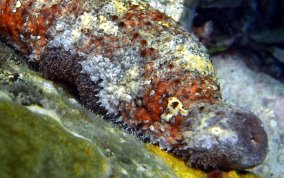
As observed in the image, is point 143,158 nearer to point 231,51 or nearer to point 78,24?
point 78,24

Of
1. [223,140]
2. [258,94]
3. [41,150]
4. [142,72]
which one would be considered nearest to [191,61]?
[142,72]

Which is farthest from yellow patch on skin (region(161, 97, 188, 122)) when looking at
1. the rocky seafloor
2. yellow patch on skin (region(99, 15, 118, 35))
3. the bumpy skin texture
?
yellow patch on skin (region(99, 15, 118, 35))

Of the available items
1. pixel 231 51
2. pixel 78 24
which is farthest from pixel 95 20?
pixel 231 51

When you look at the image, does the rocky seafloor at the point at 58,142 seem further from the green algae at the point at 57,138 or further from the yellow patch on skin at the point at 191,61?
the yellow patch on skin at the point at 191,61

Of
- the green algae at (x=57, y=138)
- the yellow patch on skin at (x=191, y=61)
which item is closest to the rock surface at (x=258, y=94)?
the yellow patch on skin at (x=191, y=61)

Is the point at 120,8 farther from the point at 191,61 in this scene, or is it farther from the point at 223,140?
the point at 223,140

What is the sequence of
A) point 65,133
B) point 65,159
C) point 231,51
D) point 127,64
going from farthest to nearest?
1. point 231,51
2. point 127,64
3. point 65,133
4. point 65,159
